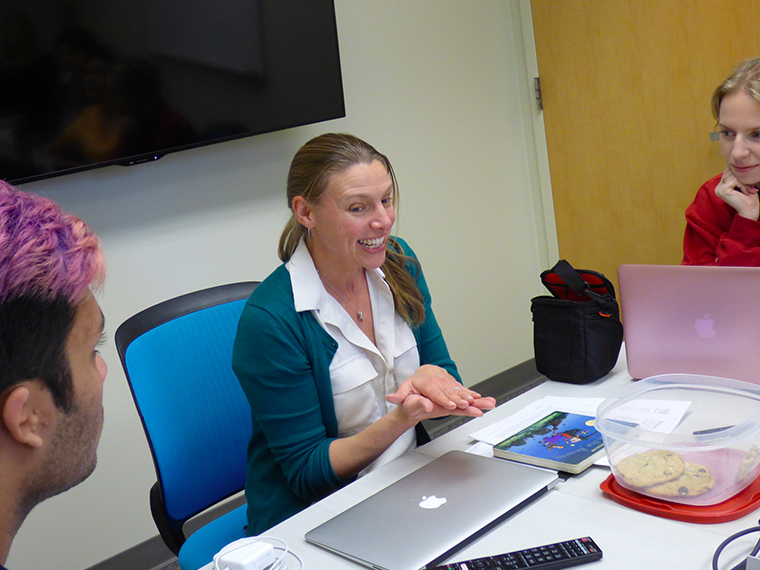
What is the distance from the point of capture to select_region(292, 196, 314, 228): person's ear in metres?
1.54

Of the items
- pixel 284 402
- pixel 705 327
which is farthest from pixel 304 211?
pixel 705 327

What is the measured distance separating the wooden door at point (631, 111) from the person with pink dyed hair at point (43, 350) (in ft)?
8.76

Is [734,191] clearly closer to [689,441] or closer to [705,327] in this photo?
[705,327]

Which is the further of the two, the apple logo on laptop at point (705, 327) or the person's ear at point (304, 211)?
the person's ear at point (304, 211)

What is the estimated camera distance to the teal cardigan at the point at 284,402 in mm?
1349

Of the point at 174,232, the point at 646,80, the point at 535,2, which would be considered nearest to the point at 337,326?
the point at 174,232

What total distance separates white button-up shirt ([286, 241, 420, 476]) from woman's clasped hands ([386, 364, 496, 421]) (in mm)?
183

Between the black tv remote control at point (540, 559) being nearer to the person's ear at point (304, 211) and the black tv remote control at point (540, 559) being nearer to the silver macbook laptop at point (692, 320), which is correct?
the silver macbook laptop at point (692, 320)

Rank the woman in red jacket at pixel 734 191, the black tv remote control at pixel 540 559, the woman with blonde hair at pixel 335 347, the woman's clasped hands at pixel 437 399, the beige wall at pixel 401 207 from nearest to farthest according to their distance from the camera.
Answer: the black tv remote control at pixel 540 559, the woman's clasped hands at pixel 437 399, the woman with blonde hair at pixel 335 347, the woman in red jacket at pixel 734 191, the beige wall at pixel 401 207

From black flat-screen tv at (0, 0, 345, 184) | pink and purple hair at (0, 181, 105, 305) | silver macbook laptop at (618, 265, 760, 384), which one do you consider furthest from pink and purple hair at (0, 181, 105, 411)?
black flat-screen tv at (0, 0, 345, 184)

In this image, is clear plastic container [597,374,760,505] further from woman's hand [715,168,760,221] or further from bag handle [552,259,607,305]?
woman's hand [715,168,760,221]

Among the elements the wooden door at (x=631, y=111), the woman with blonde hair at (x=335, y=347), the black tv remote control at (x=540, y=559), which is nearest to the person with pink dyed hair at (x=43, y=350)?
the black tv remote control at (x=540, y=559)

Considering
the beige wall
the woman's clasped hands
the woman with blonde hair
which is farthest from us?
the beige wall

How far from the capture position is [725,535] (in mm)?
928
